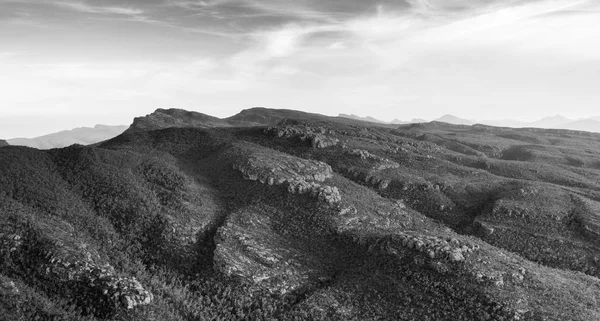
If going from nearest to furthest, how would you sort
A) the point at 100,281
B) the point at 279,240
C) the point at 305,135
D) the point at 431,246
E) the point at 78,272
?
1. the point at 100,281
2. the point at 78,272
3. the point at 431,246
4. the point at 279,240
5. the point at 305,135

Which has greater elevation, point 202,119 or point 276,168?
point 202,119

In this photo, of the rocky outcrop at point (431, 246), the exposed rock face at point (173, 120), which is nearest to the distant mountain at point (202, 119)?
the exposed rock face at point (173, 120)

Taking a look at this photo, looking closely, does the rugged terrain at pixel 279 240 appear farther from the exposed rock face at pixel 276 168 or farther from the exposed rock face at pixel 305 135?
the exposed rock face at pixel 305 135

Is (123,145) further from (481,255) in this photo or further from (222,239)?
(481,255)

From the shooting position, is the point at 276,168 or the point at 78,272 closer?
the point at 78,272

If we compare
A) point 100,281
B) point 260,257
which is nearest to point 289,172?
point 260,257

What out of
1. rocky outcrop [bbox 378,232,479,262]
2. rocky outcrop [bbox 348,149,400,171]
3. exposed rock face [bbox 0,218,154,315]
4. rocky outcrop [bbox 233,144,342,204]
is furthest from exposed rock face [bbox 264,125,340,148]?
exposed rock face [bbox 0,218,154,315]

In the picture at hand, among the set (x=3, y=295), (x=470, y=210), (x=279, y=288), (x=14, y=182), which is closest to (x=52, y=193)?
(x=14, y=182)

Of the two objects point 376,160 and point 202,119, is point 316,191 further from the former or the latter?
point 202,119
